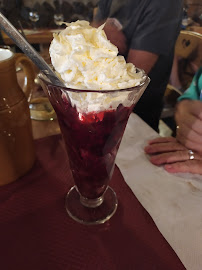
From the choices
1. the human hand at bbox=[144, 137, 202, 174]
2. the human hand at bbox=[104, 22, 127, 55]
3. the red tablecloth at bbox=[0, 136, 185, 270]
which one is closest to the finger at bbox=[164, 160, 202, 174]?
the human hand at bbox=[144, 137, 202, 174]

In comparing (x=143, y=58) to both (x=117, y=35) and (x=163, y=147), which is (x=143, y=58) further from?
(x=163, y=147)

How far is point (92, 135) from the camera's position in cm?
41

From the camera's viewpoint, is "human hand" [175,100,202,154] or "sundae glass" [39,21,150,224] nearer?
"sundae glass" [39,21,150,224]

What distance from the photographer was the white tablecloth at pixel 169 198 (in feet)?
1.44

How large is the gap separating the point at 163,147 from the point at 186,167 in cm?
9

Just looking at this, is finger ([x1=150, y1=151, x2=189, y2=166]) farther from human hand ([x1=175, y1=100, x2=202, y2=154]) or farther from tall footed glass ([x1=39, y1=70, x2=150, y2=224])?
tall footed glass ([x1=39, y1=70, x2=150, y2=224])

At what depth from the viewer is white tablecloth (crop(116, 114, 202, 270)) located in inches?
17.3

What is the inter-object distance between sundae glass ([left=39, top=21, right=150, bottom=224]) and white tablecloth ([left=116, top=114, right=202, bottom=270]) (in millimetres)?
149

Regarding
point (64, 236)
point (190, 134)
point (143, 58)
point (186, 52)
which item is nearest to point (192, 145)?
point (190, 134)

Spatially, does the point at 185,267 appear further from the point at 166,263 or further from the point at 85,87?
the point at 85,87

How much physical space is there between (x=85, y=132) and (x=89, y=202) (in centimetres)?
24

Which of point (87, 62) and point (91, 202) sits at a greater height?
point (87, 62)

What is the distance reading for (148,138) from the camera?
0.72m

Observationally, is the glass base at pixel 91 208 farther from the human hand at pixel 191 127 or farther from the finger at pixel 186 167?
the human hand at pixel 191 127
